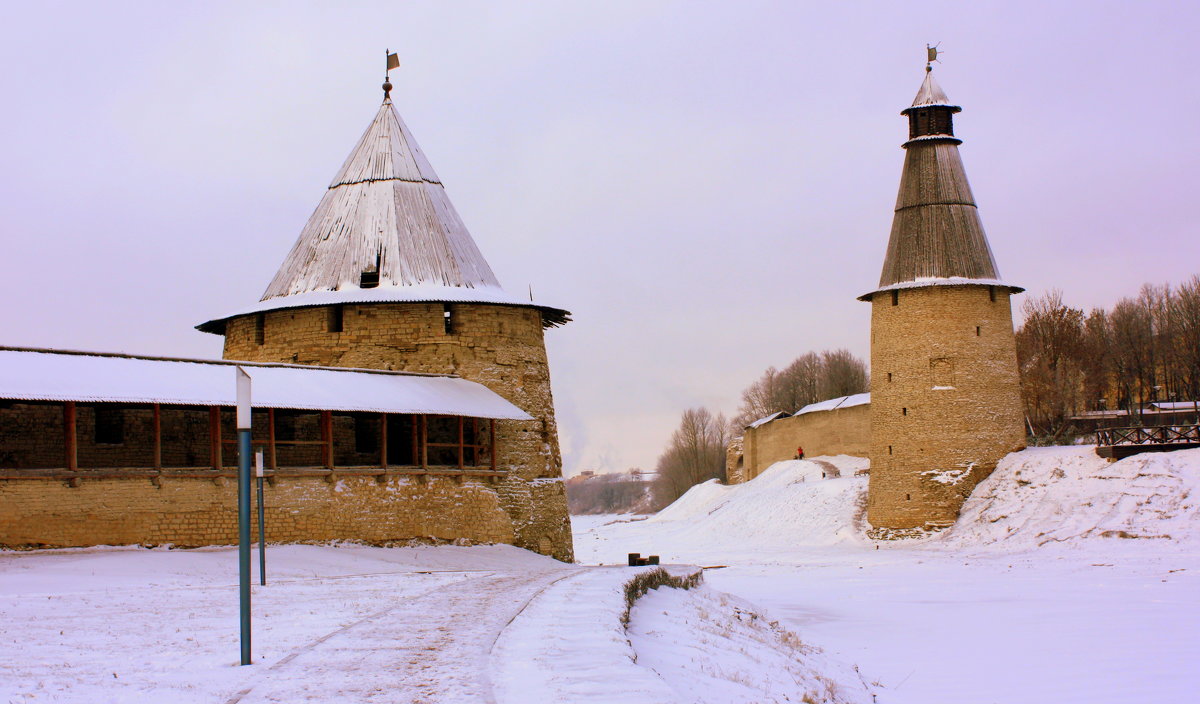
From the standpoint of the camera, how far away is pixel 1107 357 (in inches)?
2206

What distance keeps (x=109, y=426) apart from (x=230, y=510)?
2.22 metres

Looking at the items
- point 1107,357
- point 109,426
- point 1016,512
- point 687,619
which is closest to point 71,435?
point 109,426

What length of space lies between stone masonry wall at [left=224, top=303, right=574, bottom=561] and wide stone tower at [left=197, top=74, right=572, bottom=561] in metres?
0.02

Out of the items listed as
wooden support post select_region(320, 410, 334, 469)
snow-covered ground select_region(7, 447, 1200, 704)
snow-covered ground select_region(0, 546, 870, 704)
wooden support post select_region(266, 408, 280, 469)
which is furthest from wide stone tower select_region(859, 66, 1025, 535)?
wooden support post select_region(266, 408, 280, 469)

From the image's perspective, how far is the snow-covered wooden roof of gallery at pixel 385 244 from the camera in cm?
2417

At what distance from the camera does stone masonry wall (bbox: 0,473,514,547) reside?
1684 cm

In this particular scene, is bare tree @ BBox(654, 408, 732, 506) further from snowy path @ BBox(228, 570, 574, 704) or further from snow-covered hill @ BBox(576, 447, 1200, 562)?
snowy path @ BBox(228, 570, 574, 704)

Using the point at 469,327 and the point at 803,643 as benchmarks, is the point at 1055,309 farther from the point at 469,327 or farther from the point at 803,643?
the point at 803,643

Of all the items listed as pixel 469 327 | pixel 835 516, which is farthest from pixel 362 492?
pixel 835 516

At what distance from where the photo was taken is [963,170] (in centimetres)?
3356

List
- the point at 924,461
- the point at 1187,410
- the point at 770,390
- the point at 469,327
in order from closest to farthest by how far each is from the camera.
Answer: the point at 469,327 < the point at 924,461 < the point at 1187,410 < the point at 770,390

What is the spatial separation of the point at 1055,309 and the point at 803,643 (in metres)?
40.0

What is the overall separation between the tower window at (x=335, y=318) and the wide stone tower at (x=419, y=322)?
0.06ft

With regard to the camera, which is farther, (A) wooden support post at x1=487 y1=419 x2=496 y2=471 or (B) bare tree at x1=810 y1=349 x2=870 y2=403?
(B) bare tree at x1=810 y1=349 x2=870 y2=403
